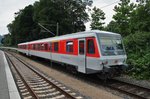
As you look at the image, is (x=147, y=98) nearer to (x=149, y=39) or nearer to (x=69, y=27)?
(x=149, y=39)

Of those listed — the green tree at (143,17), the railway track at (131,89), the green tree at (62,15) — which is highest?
the green tree at (62,15)

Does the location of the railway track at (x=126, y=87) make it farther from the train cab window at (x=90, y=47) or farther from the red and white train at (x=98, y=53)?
the train cab window at (x=90, y=47)

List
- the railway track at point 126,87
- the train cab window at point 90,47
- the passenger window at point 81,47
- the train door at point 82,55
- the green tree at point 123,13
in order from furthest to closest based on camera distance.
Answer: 1. the green tree at point 123,13
2. the passenger window at point 81,47
3. the train door at point 82,55
4. the train cab window at point 90,47
5. the railway track at point 126,87

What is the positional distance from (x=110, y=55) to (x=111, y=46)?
65cm

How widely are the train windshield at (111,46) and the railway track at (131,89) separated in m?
1.72

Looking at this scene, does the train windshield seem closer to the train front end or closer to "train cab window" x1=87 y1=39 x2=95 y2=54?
the train front end

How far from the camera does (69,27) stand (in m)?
55.3


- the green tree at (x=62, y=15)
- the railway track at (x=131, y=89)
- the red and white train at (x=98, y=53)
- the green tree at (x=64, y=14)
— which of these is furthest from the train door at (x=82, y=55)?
the green tree at (x=64, y=14)

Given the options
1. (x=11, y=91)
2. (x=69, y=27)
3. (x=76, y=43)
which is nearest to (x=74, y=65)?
(x=76, y=43)

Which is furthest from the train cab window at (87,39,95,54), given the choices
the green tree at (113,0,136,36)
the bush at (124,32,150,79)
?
the green tree at (113,0,136,36)

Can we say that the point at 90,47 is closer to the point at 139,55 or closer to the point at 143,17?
the point at 139,55

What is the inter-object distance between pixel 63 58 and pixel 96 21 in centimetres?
4056

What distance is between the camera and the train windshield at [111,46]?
12945 mm

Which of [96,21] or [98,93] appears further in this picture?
[96,21]
